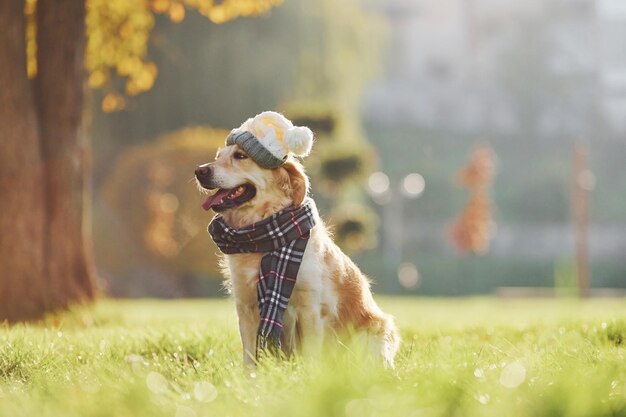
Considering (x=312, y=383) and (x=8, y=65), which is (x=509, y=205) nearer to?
(x=8, y=65)

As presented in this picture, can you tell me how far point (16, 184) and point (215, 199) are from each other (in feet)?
16.3

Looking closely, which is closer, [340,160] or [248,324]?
[248,324]

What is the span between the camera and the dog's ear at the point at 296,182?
4734 millimetres

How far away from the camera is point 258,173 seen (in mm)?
4652

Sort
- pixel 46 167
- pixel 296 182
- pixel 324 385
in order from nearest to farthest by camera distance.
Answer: pixel 324 385
pixel 296 182
pixel 46 167

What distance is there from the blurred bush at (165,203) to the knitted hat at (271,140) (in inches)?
658

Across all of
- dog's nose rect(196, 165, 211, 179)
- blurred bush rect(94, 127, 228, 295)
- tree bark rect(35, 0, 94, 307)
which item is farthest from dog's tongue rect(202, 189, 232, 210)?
blurred bush rect(94, 127, 228, 295)

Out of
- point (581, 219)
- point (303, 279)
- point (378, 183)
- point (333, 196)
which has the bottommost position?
point (581, 219)

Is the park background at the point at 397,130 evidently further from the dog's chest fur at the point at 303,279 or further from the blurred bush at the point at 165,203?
the dog's chest fur at the point at 303,279

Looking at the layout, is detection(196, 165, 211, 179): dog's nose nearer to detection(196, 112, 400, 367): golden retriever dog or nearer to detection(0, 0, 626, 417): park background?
detection(196, 112, 400, 367): golden retriever dog

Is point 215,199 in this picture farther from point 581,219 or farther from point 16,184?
point 581,219

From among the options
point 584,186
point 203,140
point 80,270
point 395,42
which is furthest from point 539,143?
point 80,270

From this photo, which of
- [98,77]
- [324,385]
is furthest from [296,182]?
[98,77]

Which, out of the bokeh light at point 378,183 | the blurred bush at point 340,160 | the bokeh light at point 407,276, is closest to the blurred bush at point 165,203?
the blurred bush at point 340,160
